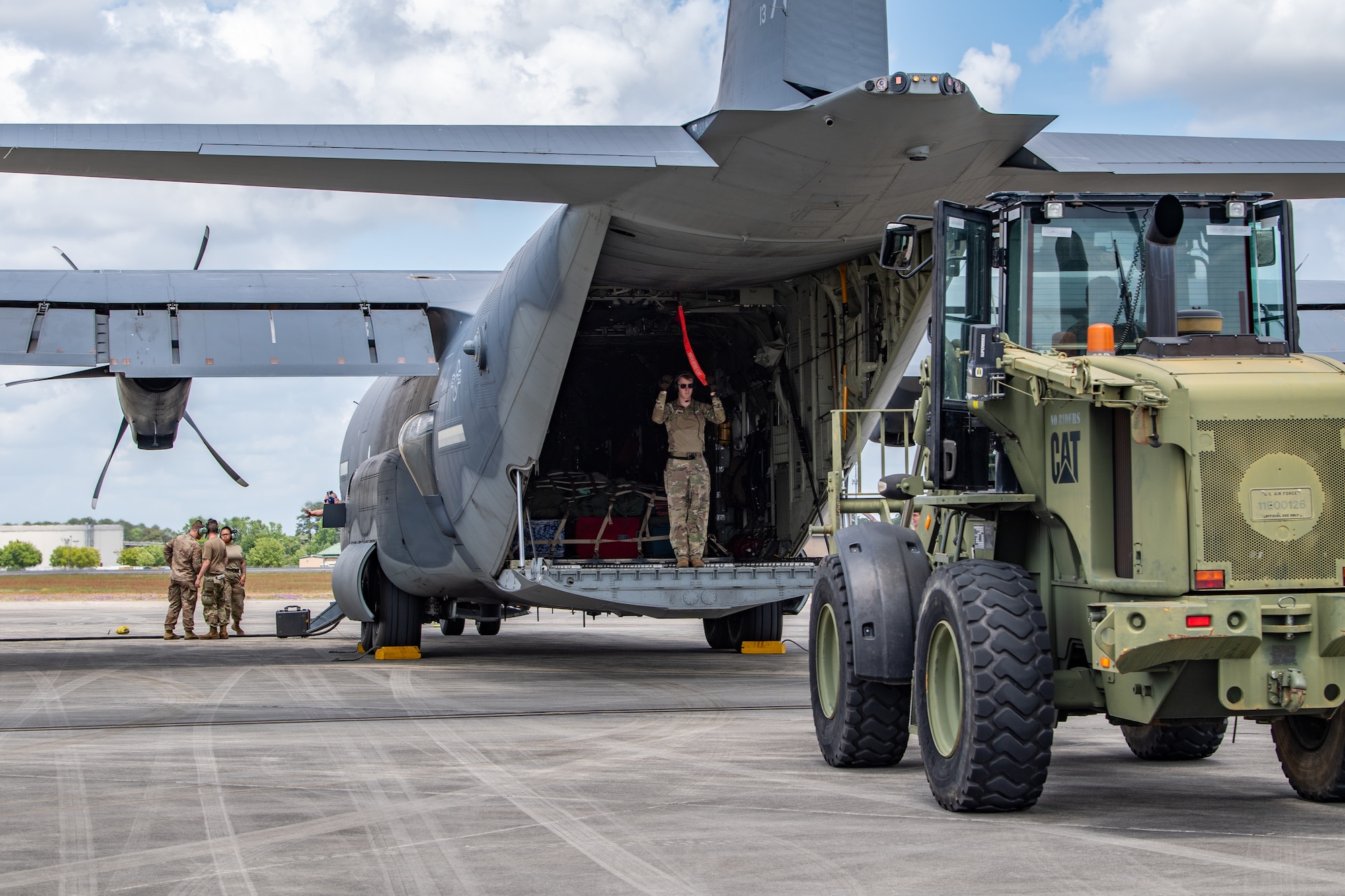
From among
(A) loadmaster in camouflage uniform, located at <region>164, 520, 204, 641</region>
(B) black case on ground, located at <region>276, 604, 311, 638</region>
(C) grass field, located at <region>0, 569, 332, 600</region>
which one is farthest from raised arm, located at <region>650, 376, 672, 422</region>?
(C) grass field, located at <region>0, 569, 332, 600</region>

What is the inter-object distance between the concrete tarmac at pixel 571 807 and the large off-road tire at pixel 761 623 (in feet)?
12.7

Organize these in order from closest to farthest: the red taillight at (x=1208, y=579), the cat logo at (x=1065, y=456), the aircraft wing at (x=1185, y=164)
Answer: the red taillight at (x=1208, y=579), the cat logo at (x=1065, y=456), the aircraft wing at (x=1185, y=164)

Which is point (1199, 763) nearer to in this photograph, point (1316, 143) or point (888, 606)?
point (888, 606)

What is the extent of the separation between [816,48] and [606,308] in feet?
16.5

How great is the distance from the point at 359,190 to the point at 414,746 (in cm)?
376

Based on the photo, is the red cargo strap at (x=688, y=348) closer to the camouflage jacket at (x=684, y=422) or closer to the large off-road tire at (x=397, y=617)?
the camouflage jacket at (x=684, y=422)

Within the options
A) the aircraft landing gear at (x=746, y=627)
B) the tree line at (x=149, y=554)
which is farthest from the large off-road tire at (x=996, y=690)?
the tree line at (x=149, y=554)

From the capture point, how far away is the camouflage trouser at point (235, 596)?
2056 cm

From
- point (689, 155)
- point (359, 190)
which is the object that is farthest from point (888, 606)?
point (359, 190)

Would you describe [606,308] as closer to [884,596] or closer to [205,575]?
[884,596]

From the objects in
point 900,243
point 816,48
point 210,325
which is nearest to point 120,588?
point 210,325

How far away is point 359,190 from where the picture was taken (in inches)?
362

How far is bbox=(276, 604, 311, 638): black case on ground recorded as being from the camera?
768 inches

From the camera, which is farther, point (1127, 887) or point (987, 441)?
point (987, 441)
